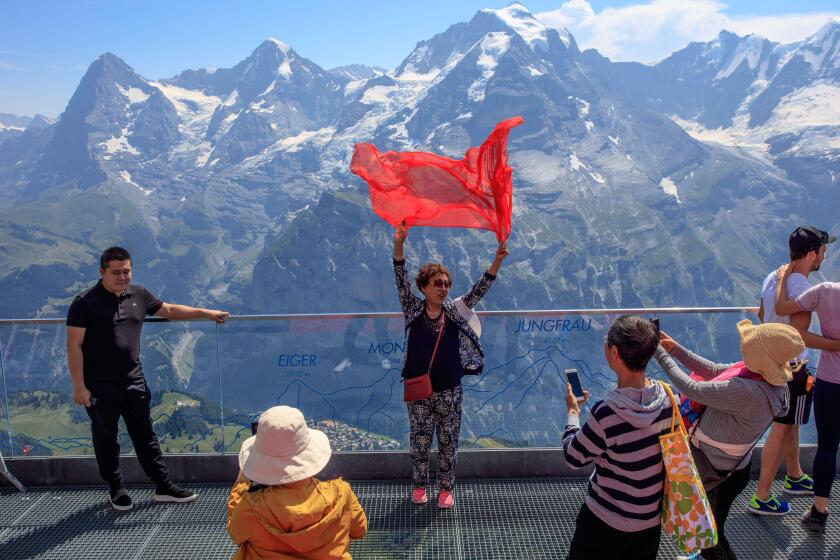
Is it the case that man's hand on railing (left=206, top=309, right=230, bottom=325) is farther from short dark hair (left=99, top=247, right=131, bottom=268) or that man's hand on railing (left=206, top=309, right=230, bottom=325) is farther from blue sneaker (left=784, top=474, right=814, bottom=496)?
blue sneaker (left=784, top=474, right=814, bottom=496)

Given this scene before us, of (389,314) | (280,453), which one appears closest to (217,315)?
(389,314)

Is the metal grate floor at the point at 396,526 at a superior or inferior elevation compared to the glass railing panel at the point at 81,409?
inferior

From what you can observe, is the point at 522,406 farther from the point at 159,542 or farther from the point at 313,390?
the point at 159,542

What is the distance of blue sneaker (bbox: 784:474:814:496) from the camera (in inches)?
214

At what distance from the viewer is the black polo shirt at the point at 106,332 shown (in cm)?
492

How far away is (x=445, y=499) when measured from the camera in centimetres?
519

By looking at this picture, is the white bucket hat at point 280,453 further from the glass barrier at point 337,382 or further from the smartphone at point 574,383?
the glass barrier at point 337,382

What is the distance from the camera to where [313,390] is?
6281mm

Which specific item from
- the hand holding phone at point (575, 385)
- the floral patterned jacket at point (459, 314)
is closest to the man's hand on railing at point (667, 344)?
the hand holding phone at point (575, 385)

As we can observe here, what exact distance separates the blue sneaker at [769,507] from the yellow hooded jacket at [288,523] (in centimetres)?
381

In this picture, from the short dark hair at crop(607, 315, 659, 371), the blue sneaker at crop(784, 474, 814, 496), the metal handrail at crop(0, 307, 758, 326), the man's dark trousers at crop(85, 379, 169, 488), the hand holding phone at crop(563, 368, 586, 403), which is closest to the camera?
the short dark hair at crop(607, 315, 659, 371)

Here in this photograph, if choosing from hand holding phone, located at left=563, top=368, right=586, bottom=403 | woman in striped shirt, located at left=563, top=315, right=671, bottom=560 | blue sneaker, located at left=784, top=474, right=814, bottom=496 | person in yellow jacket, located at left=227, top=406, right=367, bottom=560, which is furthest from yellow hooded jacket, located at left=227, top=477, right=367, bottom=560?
blue sneaker, located at left=784, top=474, right=814, bottom=496

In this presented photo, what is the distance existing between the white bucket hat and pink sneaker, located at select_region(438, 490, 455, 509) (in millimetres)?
2600

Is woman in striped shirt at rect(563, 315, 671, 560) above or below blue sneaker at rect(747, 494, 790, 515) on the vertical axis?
above
